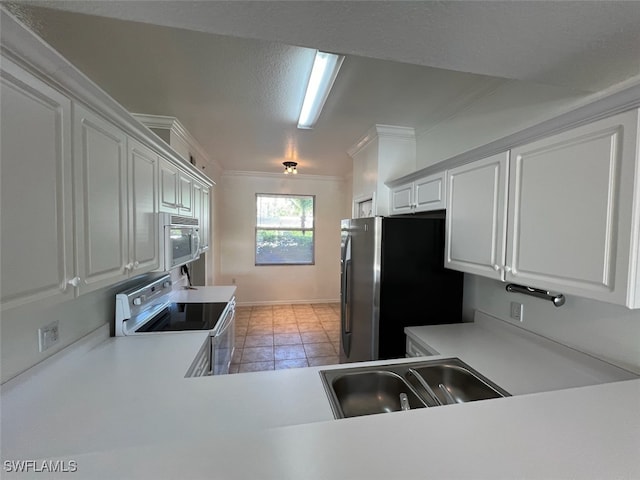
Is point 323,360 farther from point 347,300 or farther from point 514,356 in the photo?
point 514,356

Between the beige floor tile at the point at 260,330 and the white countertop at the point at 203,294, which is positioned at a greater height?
the white countertop at the point at 203,294

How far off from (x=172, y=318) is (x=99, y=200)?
4.25 feet

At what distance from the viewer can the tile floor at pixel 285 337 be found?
3.12 metres

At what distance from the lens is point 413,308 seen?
2.02 m

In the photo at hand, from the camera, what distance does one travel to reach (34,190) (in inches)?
33.4

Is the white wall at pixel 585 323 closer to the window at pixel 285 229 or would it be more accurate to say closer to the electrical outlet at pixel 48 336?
the electrical outlet at pixel 48 336

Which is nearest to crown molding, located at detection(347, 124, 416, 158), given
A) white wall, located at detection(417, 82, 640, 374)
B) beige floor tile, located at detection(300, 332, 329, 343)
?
white wall, located at detection(417, 82, 640, 374)

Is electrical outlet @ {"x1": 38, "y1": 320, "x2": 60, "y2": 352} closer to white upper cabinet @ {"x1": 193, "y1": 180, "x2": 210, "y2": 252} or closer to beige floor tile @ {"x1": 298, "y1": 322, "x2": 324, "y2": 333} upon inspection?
white upper cabinet @ {"x1": 193, "y1": 180, "x2": 210, "y2": 252}

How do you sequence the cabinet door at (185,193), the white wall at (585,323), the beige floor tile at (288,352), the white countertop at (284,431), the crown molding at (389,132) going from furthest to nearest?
the beige floor tile at (288,352) → the crown molding at (389,132) → the cabinet door at (185,193) → the white wall at (585,323) → the white countertop at (284,431)

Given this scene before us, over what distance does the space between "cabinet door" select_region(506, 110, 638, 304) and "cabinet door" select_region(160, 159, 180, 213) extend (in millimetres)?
2197

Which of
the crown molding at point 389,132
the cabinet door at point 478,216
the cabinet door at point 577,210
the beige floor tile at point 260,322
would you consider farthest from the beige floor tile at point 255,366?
the crown molding at point 389,132

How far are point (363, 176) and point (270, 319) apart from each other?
113 inches

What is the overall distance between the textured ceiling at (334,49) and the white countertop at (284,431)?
1274mm

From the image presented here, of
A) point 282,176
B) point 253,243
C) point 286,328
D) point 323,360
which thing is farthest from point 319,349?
point 282,176
